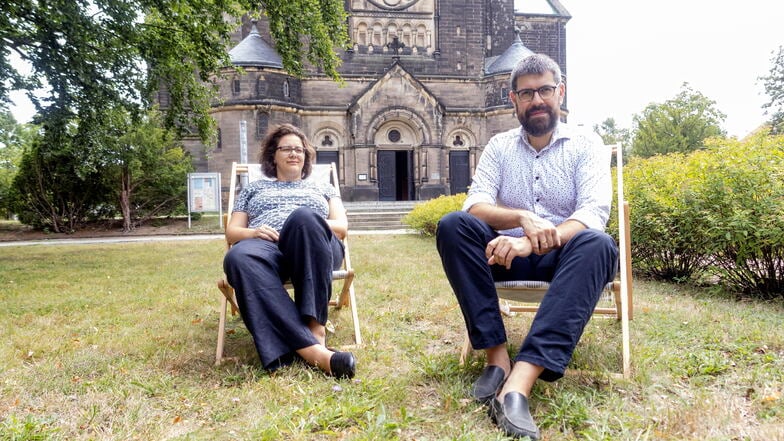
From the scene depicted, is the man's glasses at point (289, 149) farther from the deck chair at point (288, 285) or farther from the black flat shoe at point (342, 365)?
the black flat shoe at point (342, 365)

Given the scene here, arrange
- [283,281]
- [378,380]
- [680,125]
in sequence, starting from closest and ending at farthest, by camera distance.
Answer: [378,380] → [283,281] → [680,125]

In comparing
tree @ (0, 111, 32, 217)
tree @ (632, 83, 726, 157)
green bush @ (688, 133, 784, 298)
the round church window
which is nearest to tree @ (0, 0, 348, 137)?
green bush @ (688, 133, 784, 298)

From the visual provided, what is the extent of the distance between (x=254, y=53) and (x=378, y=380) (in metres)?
23.7

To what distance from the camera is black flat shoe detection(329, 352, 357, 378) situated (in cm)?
288

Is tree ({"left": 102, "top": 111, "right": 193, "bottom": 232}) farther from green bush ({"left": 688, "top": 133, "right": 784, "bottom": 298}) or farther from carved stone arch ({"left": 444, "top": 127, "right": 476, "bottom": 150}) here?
green bush ({"left": 688, "top": 133, "right": 784, "bottom": 298})

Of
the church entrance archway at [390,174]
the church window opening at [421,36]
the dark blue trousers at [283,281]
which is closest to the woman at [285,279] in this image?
the dark blue trousers at [283,281]

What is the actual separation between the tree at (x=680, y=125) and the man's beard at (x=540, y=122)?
3510 centimetres

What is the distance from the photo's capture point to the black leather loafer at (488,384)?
98.7 inches

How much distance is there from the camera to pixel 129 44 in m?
10.1

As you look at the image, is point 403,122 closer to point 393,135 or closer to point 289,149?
point 393,135

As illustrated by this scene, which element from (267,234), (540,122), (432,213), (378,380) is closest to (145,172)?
(432,213)

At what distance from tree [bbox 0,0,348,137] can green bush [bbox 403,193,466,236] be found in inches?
184

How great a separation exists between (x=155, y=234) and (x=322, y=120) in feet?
33.4

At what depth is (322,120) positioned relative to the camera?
25484 millimetres
